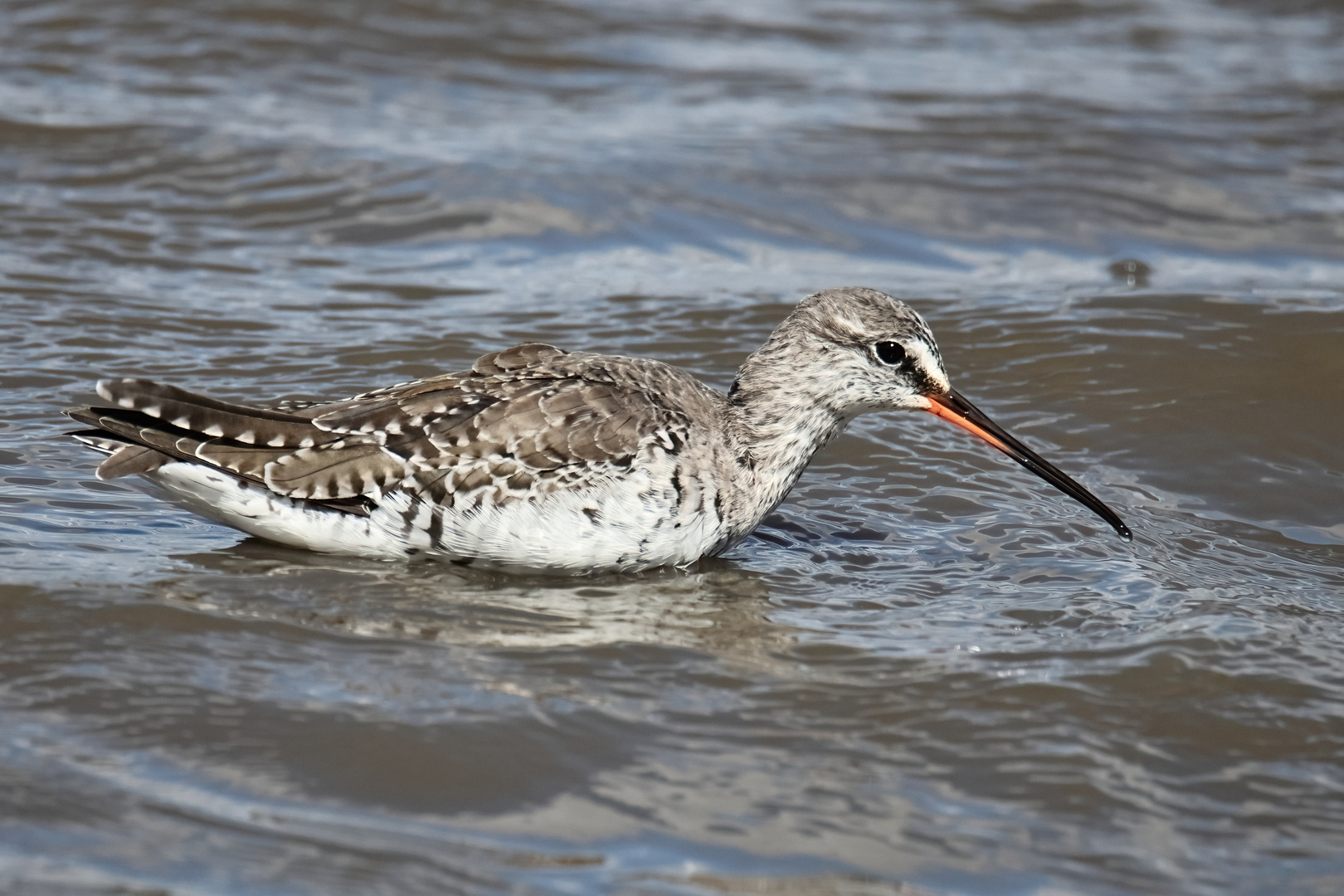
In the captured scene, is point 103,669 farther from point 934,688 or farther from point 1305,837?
point 1305,837

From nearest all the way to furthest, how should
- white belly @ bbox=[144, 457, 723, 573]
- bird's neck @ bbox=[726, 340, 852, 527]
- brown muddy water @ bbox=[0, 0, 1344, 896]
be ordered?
brown muddy water @ bbox=[0, 0, 1344, 896] < white belly @ bbox=[144, 457, 723, 573] < bird's neck @ bbox=[726, 340, 852, 527]

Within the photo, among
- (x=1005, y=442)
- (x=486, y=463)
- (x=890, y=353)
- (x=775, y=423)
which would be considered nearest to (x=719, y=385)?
(x=775, y=423)

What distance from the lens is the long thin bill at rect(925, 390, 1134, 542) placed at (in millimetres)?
7145

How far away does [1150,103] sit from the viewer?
14.9 metres

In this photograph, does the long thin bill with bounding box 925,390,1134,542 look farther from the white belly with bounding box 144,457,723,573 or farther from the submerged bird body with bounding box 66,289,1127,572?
the white belly with bounding box 144,457,723,573

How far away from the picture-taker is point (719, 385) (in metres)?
9.41

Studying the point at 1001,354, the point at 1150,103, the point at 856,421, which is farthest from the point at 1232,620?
the point at 1150,103

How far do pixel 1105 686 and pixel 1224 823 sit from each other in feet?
2.97

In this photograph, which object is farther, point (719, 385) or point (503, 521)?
point (719, 385)

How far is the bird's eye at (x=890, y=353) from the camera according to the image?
23.2 ft

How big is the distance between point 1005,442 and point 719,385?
2.59m

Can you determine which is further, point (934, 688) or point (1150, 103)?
point (1150, 103)

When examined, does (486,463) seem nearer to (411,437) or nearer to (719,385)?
(411,437)

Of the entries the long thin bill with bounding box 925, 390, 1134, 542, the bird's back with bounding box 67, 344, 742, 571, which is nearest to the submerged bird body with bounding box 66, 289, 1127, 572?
the bird's back with bounding box 67, 344, 742, 571
